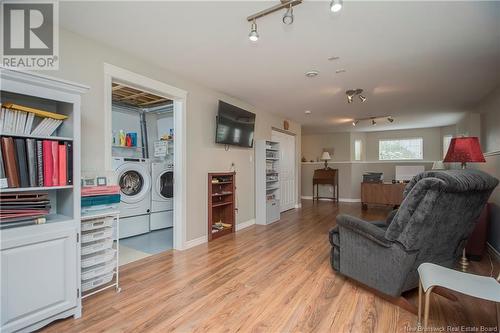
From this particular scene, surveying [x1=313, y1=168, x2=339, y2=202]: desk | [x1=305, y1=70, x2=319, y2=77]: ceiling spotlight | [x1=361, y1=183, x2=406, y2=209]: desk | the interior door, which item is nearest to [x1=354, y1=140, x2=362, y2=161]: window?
[x1=313, y1=168, x2=339, y2=202]: desk

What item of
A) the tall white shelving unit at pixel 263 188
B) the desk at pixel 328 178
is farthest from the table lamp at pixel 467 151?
the desk at pixel 328 178

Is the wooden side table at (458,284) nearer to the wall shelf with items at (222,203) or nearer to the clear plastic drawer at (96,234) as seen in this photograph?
the clear plastic drawer at (96,234)

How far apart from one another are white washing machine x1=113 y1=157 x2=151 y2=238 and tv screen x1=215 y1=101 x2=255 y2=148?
4.46ft

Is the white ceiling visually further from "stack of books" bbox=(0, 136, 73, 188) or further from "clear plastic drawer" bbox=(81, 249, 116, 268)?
"clear plastic drawer" bbox=(81, 249, 116, 268)

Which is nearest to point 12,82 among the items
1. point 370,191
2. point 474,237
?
point 474,237

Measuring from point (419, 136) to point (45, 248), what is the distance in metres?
9.25

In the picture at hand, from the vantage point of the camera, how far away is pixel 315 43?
2414mm

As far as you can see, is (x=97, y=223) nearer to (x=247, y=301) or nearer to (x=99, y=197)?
(x=99, y=197)

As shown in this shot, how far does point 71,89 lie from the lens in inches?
70.9

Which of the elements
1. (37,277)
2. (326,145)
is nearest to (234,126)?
(37,277)

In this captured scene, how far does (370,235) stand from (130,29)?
2.71 meters

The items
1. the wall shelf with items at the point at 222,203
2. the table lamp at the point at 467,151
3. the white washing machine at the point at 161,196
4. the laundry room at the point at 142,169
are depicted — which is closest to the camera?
the table lamp at the point at 467,151

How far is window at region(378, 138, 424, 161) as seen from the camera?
7.91m

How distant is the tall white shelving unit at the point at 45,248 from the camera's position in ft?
4.97
